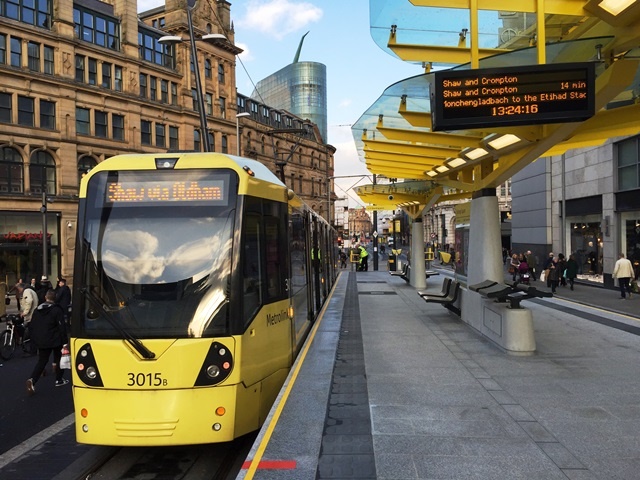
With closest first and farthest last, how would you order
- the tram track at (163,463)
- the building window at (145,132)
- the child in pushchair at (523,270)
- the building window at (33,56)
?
the tram track at (163,463) → the child in pushchair at (523,270) → the building window at (33,56) → the building window at (145,132)

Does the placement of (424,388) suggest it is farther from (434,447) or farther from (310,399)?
(434,447)

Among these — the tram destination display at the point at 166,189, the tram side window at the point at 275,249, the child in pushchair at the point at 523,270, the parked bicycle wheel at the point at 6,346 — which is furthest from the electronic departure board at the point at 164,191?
the child in pushchair at the point at 523,270

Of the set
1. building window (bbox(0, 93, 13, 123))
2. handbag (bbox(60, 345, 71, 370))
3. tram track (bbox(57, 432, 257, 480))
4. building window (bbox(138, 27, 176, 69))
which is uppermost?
building window (bbox(138, 27, 176, 69))

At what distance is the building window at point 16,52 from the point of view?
31808 mm

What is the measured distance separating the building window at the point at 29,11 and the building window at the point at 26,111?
4663mm

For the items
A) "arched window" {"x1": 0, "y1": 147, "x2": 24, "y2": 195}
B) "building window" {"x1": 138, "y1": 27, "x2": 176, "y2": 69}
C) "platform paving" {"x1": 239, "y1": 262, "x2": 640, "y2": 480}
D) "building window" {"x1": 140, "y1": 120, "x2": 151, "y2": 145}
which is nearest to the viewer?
"platform paving" {"x1": 239, "y1": 262, "x2": 640, "y2": 480}

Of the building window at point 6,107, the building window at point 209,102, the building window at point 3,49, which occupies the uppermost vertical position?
the building window at point 209,102

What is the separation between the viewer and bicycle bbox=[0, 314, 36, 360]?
11516 millimetres

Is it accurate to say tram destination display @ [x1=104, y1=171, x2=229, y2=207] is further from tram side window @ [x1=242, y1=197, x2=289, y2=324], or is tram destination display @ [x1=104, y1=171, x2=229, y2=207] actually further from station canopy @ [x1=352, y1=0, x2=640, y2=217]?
station canopy @ [x1=352, y1=0, x2=640, y2=217]

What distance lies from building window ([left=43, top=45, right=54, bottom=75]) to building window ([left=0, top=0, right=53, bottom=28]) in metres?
1.45

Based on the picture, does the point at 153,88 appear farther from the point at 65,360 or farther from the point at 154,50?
the point at 65,360

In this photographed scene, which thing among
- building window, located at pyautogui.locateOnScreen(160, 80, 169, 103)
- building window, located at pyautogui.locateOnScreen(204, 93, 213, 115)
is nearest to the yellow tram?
building window, located at pyautogui.locateOnScreen(160, 80, 169, 103)

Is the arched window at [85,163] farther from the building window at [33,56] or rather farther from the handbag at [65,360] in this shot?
the handbag at [65,360]

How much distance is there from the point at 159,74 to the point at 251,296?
41.0 meters
